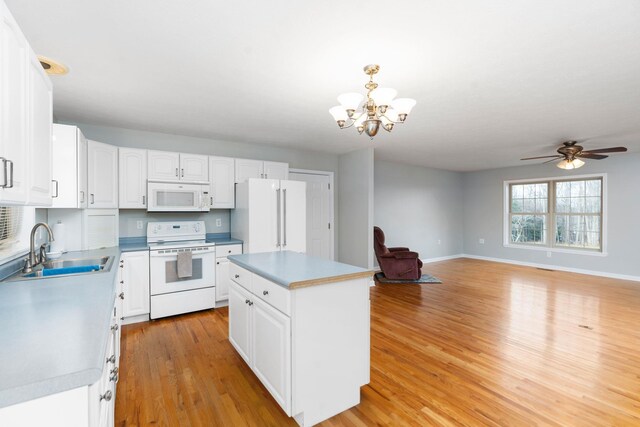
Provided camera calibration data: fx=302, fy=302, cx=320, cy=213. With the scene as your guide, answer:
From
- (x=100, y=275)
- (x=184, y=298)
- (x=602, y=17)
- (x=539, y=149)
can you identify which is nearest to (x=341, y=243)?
(x=184, y=298)

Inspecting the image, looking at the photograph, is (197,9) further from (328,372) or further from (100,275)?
(328,372)

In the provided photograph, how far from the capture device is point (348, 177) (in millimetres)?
5566

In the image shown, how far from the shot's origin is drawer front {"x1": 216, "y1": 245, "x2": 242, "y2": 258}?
3916 mm

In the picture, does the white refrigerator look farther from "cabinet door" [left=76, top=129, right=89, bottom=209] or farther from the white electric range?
"cabinet door" [left=76, top=129, right=89, bottom=209]

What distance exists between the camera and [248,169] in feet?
14.5

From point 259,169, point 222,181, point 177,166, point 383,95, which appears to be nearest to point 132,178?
point 177,166

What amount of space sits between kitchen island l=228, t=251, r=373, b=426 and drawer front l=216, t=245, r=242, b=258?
6.05ft

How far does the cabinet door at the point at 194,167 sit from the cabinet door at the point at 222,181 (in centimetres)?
7

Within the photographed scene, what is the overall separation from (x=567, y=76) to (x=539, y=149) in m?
3.34

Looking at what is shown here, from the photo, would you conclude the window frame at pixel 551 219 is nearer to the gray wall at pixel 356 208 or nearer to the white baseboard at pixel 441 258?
the white baseboard at pixel 441 258

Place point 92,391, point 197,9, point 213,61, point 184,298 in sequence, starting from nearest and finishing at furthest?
point 92,391, point 197,9, point 213,61, point 184,298

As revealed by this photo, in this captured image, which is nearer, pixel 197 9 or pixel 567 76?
pixel 197 9

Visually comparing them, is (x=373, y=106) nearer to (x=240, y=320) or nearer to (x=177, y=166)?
(x=240, y=320)

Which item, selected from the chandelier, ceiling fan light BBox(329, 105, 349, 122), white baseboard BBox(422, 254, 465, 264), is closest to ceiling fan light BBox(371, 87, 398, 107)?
the chandelier
